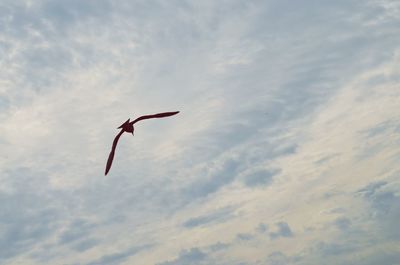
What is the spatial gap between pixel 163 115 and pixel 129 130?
385 centimetres

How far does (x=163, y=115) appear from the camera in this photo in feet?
149

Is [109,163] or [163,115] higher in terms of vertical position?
[163,115]

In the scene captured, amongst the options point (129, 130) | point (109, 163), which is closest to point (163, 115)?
point (129, 130)

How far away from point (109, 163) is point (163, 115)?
292 inches

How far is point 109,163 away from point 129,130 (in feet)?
13.5

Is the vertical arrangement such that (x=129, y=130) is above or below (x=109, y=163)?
above

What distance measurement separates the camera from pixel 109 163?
43469mm

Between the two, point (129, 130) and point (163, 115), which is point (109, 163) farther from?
point (163, 115)

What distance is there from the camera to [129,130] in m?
45.2
